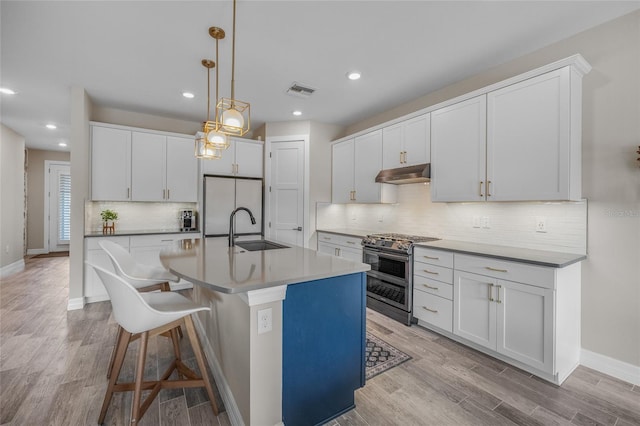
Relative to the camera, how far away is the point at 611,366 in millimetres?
2217

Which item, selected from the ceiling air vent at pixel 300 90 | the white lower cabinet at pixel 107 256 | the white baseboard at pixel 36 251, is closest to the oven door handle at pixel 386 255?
the ceiling air vent at pixel 300 90

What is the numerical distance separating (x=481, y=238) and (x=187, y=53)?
11.6 ft

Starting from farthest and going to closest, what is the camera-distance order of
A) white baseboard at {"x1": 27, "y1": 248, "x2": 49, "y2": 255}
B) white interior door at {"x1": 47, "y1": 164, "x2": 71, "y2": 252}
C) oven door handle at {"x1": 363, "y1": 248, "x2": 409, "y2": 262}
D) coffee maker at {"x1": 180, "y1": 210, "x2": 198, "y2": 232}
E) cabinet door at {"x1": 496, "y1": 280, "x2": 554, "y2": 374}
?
1. white interior door at {"x1": 47, "y1": 164, "x2": 71, "y2": 252}
2. white baseboard at {"x1": 27, "y1": 248, "x2": 49, "y2": 255}
3. coffee maker at {"x1": 180, "y1": 210, "x2": 198, "y2": 232}
4. oven door handle at {"x1": 363, "y1": 248, "x2": 409, "y2": 262}
5. cabinet door at {"x1": 496, "y1": 280, "x2": 554, "y2": 374}

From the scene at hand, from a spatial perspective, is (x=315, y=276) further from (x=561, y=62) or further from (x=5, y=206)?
(x=5, y=206)

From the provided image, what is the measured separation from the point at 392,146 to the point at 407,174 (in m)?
0.56

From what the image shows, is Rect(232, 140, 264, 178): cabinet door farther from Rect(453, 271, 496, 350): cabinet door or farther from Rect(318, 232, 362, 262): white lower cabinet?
Rect(453, 271, 496, 350): cabinet door

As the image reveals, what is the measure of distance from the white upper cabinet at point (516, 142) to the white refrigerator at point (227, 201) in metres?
2.93

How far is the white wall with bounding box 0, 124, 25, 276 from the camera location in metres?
5.07

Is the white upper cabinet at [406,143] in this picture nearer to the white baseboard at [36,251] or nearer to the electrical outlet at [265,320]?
the electrical outlet at [265,320]

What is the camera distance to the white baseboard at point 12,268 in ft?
16.8

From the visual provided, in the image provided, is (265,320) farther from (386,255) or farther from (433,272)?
(386,255)

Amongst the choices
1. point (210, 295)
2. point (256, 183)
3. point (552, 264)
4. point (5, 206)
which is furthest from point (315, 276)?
point (5, 206)

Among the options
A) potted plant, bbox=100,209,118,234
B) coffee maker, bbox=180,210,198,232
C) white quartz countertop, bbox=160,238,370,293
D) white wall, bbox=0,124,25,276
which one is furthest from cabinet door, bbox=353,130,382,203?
white wall, bbox=0,124,25,276

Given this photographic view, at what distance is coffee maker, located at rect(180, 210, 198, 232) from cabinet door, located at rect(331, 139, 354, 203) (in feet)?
7.68
